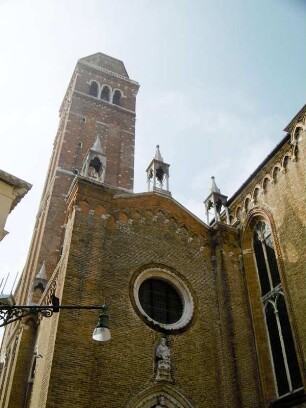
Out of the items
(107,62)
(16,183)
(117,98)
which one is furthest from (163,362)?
(107,62)

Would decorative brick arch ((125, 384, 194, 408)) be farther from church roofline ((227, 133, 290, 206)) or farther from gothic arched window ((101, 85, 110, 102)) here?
gothic arched window ((101, 85, 110, 102))

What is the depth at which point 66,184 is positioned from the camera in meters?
23.5

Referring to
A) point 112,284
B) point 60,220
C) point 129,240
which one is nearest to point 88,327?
point 112,284

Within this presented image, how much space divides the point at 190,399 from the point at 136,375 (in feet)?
5.65

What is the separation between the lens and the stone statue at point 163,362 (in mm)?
11523

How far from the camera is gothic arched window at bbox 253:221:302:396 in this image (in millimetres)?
12148

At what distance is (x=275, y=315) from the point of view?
1341cm

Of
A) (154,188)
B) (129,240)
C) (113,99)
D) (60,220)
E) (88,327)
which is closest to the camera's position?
(88,327)

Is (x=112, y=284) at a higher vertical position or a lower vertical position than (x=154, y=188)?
lower

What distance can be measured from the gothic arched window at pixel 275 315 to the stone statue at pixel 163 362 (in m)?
3.36

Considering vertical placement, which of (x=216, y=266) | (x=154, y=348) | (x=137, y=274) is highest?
(x=216, y=266)

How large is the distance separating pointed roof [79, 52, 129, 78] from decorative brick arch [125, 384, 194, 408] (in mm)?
25422

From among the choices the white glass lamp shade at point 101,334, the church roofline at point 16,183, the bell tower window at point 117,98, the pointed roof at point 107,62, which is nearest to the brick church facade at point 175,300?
the church roofline at point 16,183

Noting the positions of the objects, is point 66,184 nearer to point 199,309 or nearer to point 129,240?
point 129,240
